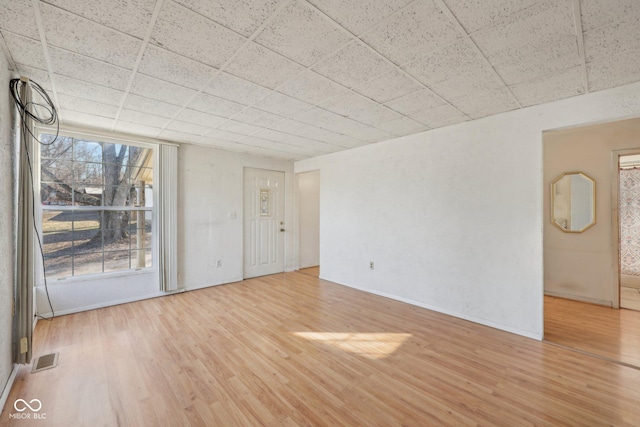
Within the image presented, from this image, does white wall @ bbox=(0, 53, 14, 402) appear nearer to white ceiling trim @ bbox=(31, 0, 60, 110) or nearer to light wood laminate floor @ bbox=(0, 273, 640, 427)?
white ceiling trim @ bbox=(31, 0, 60, 110)

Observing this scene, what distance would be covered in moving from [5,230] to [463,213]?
14.7 feet

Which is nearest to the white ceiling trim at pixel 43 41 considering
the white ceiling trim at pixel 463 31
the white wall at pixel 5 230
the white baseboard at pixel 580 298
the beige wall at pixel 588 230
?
the white wall at pixel 5 230

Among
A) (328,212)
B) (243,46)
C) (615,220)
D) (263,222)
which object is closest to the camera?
(243,46)

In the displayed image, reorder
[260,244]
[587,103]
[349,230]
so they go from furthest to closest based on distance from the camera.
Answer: [260,244]
[349,230]
[587,103]

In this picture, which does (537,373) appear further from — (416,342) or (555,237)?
(555,237)

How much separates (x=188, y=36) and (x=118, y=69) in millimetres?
862

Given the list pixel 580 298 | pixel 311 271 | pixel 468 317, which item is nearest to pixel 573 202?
pixel 580 298

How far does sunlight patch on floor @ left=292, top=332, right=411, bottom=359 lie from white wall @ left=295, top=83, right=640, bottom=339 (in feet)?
3.83

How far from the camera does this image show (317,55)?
6.24ft

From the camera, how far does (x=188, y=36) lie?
1.70 m

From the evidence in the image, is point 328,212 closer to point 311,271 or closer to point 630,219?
point 311,271

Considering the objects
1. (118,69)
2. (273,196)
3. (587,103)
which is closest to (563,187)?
(587,103)

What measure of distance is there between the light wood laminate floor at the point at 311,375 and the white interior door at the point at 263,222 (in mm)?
2058

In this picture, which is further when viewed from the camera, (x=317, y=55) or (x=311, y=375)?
(x=311, y=375)
